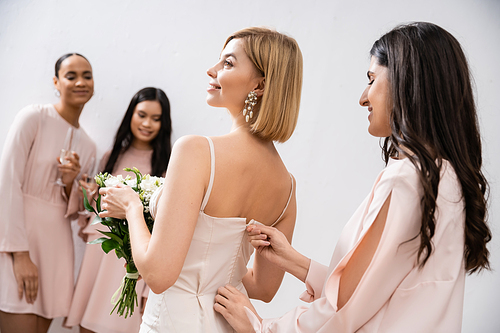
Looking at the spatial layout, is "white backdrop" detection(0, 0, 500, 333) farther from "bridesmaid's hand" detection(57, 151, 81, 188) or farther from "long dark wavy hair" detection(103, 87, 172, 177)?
"bridesmaid's hand" detection(57, 151, 81, 188)

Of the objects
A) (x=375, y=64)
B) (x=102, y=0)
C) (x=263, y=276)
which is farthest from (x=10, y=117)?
(x=375, y=64)

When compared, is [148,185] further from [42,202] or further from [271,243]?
[42,202]

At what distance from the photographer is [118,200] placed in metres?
1.61

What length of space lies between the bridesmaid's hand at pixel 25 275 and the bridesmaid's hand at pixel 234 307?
2021mm

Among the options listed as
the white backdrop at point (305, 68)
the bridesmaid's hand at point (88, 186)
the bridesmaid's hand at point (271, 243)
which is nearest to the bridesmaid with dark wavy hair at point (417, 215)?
the bridesmaid's hand at point (271, 243)

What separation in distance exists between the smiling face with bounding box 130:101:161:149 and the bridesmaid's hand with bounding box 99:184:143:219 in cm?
178

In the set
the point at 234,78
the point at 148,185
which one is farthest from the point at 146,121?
the point at 234,78

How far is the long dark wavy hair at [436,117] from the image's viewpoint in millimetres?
1125

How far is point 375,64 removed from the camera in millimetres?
1328

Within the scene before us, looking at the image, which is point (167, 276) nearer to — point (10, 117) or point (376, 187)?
point (376, 187)

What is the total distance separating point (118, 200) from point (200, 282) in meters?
0.45

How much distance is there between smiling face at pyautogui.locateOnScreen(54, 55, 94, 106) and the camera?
3.27 m

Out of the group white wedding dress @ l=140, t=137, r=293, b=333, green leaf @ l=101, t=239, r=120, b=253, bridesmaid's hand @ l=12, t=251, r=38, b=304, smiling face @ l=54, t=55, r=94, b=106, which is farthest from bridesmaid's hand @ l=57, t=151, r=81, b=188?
white wedding dress @ l=140, t=137, r=293, b=333

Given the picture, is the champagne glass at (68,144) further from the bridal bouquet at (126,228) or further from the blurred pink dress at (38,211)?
the bridal bouquet at (126,228)
